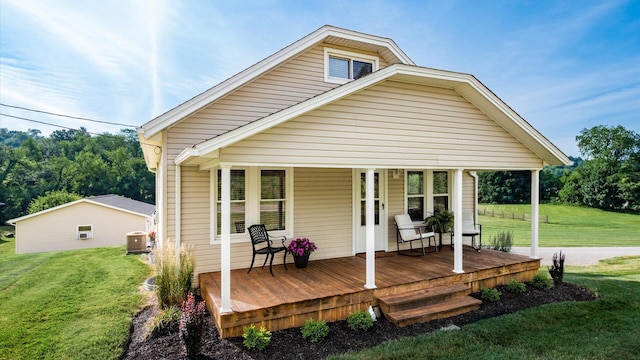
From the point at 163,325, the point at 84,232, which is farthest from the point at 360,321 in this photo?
the point at 84,232

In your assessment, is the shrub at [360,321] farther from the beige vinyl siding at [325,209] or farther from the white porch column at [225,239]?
the beige vinyl siding at [325,209]

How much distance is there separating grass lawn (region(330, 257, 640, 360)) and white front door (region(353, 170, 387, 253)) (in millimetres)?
3148

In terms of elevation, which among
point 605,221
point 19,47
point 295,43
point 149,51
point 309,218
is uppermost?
point 19,47

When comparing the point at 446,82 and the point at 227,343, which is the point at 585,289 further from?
the point at 227,343

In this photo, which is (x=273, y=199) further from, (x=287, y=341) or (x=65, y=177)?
(x=65, y=177)

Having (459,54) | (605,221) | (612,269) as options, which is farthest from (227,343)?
(605,221)

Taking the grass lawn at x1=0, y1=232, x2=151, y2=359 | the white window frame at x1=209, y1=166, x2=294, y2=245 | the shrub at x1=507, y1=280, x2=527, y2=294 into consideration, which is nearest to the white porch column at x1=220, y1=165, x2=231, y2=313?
the grass lawn at x1=0, y1=232, x2=151, y2=359

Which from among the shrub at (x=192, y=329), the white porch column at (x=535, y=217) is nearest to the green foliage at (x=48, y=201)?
the shrub at (x=192, y=329)

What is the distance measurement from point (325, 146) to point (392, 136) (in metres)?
1.33

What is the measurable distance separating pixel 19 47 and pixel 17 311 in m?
24.0

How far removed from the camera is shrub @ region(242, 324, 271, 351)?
13.3 feet

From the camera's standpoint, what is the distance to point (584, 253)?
45.0ft

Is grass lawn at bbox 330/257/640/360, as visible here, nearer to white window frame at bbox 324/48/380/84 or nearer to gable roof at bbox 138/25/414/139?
gable roof at bbox 138/25/414/139

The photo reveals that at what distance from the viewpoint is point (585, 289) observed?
6754 millimetres
